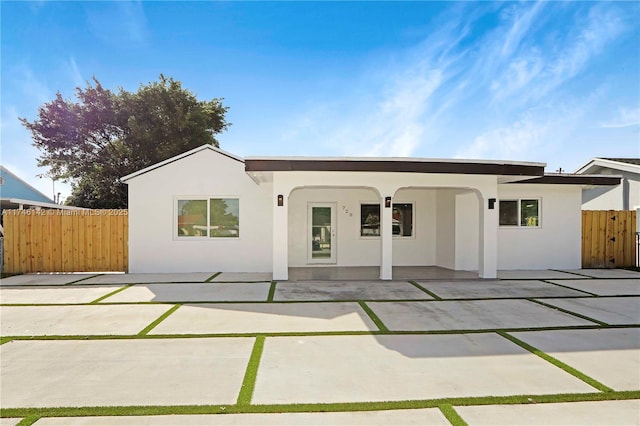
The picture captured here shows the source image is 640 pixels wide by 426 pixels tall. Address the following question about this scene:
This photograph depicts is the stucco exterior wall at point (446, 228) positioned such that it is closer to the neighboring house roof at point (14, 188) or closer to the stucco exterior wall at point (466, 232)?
the stucco exterior wall at point (466, 232)

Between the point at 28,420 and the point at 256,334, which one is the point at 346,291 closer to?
the point at 256,334

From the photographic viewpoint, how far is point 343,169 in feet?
26.7

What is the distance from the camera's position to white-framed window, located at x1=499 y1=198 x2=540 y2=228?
11.1 meters

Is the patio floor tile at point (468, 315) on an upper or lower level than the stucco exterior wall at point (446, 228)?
lower

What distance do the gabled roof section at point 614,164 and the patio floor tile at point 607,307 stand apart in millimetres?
9838

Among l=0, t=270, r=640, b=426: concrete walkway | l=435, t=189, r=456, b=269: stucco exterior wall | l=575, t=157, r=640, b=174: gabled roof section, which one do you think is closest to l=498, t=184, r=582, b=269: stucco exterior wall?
l=435, t=189, r=456, b=269: stucco exterior wall

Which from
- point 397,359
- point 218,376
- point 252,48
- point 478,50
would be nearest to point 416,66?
point 478,50

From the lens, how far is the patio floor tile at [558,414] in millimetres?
2721

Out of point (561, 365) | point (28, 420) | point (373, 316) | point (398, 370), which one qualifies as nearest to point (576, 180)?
point (373, 316)

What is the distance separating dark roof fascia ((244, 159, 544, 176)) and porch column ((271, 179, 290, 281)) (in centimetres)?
77

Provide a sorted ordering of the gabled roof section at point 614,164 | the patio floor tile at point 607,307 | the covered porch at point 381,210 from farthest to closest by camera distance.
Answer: the gabled roof section at point 614,164, the covered porch at point 381,210, the patio floor tile at point 607,307

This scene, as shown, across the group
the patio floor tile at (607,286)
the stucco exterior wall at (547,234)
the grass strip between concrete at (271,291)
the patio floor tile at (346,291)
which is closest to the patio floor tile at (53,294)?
the grass strip between concrete at (271,291)

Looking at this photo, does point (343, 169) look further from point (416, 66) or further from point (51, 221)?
point (51, 221)

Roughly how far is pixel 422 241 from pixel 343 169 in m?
5.02
